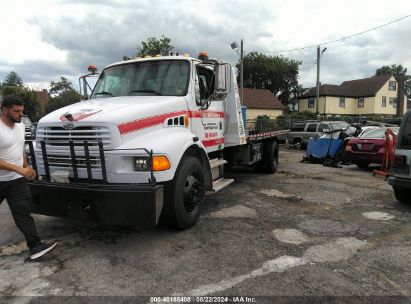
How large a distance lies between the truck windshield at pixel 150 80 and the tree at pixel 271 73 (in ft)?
193

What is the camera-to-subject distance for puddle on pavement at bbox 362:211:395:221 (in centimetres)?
634

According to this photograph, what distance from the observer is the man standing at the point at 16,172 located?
432cm

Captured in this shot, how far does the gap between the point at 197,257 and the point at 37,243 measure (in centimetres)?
197

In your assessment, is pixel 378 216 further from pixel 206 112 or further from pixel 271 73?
pixel 271 73

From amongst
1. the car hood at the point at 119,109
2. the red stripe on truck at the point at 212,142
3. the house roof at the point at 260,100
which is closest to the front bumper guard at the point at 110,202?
the car hood at the point at 119,109

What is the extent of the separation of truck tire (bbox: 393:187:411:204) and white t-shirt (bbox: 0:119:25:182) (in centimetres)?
642

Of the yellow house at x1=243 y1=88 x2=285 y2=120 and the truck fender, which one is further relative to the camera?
the yellow house at x1=243 y1=88 x2=285 y2=120

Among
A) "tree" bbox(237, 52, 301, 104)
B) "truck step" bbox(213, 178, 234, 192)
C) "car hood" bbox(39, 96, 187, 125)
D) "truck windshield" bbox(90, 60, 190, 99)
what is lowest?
"truck step" bbox(213, 178, 234, 192)

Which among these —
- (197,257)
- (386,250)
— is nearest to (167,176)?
(197,257)

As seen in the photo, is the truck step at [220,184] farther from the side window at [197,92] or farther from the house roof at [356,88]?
the house roof at [356,88]

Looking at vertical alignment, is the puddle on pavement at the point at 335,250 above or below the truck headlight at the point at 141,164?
below

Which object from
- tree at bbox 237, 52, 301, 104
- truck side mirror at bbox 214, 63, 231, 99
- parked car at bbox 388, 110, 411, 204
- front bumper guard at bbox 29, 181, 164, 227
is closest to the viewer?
front bumper guard at bbox 29, 181, 164, 227

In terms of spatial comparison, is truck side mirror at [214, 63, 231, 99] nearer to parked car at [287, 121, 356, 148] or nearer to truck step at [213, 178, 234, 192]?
truck step at [213, 178, 234, 192]

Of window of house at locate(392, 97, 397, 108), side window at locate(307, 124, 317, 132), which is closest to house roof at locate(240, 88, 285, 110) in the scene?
window of house at locate(392, 97, 397, 108)
